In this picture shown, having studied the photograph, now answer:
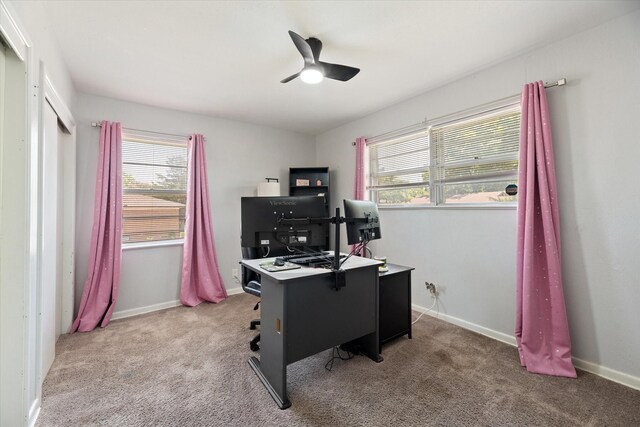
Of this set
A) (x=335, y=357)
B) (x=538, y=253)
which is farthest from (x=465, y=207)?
(x=335, y=357)

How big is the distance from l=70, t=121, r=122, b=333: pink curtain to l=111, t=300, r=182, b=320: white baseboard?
179mm

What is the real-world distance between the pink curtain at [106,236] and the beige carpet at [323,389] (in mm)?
431

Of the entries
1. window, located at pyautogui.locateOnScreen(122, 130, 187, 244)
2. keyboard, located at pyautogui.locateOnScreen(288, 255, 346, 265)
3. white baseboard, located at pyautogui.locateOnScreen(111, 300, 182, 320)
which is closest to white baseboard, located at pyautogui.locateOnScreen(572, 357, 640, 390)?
keyboard, located at pyautogui.locateOnScreen(288, 255, 346, 265)

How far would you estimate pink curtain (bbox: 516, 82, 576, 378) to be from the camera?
1947 millimetres

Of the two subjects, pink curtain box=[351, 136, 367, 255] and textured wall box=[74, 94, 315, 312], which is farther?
pink curtain box=[351, 136, 367, 255]

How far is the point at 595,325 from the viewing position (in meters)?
1.92

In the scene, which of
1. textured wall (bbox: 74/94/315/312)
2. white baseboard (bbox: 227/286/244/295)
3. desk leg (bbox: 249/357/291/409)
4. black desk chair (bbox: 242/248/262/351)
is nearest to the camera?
desk leg (bbox: 249/357/291/409)

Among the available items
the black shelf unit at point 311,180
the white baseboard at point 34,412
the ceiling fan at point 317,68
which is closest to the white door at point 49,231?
the white baseboard at point 34,412

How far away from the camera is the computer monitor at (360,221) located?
1.95m

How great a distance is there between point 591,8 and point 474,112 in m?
0.95

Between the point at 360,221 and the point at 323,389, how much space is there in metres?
1.17

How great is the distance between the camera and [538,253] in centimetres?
208

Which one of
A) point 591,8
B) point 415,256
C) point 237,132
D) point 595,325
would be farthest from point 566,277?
point 237,132

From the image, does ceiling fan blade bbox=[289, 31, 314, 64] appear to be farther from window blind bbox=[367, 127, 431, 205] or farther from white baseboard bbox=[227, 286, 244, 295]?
white baseboard bbox=[227, 286, 244, 295]
